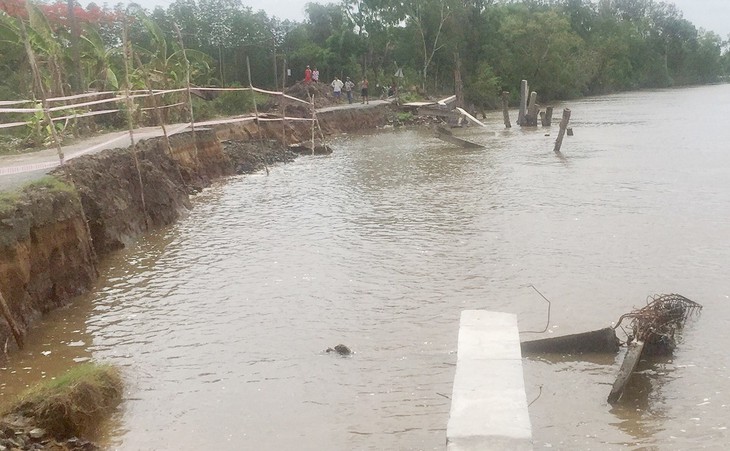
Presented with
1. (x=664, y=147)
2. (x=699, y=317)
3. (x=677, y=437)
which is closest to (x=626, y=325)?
(x=699, y=317)

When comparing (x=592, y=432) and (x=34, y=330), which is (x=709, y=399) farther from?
(x=34, y=330)

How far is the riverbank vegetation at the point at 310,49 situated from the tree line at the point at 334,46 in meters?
0.08

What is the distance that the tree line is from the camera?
831 inches

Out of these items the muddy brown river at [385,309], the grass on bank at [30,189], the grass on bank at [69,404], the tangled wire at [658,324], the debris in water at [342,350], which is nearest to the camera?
the grass on bank at [69,404]

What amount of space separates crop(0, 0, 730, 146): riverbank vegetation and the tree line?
75 millimetres

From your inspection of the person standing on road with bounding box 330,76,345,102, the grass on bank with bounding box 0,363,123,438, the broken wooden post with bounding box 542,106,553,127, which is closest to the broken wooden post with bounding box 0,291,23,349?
the grass on bank with bounding box 0,363,123,438

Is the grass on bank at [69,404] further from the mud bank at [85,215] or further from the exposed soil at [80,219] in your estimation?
the mud bank at [85,215]

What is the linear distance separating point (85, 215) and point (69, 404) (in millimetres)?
5487

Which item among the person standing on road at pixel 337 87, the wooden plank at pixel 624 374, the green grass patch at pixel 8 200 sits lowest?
the wooden plank at pixel 624 374

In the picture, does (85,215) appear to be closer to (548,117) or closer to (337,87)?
(548,117)

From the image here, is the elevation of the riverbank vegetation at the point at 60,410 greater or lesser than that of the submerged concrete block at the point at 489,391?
lesser

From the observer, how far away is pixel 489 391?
17.2 feet

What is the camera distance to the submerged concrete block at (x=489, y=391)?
4605 mm

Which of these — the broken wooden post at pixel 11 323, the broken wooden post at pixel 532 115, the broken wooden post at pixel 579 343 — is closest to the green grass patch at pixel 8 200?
the broken wooden post at pixel 11 323
